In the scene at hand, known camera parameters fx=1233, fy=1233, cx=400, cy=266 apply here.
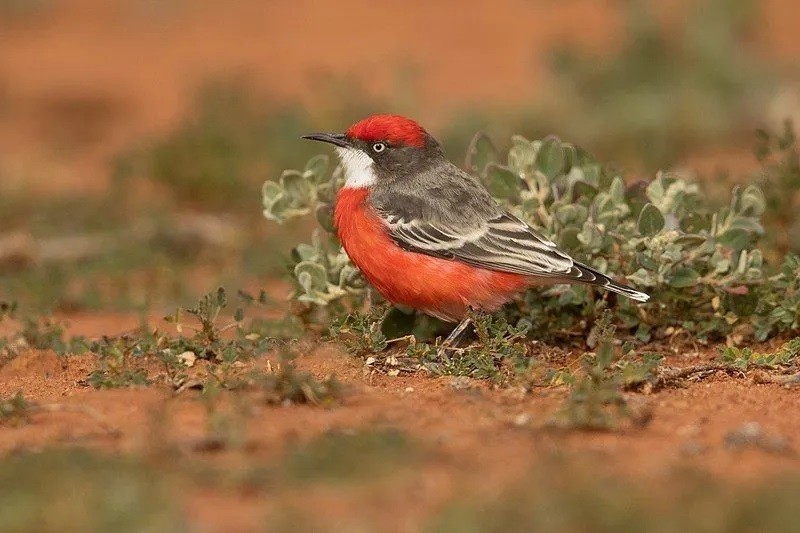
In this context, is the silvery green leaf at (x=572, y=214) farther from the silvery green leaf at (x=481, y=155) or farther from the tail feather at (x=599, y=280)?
the silvery green leaf at (x=481, y=155)

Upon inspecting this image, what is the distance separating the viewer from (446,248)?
6613 mm

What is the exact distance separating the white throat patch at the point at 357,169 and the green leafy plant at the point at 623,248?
0.45ft

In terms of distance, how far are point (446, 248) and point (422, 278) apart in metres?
0.23

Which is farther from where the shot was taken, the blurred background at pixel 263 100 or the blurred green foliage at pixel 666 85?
the blurred green foliage at pixel 666 85

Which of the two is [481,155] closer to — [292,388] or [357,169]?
[357,169]

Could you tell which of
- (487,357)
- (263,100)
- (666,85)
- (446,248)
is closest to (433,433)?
(487,357)

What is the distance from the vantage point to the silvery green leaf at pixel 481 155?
7375mm

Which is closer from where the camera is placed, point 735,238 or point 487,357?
point 487,357

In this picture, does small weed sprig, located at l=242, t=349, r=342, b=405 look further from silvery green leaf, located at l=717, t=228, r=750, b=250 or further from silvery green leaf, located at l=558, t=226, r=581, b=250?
silvery green leaf, located at l=717, t=228, r=750, b=250

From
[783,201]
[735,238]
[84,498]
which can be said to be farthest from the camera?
[783,201]

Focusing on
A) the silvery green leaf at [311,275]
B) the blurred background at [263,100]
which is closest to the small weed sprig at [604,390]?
the silvery green leaf at [311,275]

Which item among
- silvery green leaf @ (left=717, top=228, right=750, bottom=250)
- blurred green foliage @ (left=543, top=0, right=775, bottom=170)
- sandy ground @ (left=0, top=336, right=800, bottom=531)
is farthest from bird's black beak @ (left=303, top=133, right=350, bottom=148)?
blurred green foliage @ (left=543, top=0, right=775, bottom=170)

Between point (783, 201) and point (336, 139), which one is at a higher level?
point (336, 139)

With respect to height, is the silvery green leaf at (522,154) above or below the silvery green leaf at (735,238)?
above
